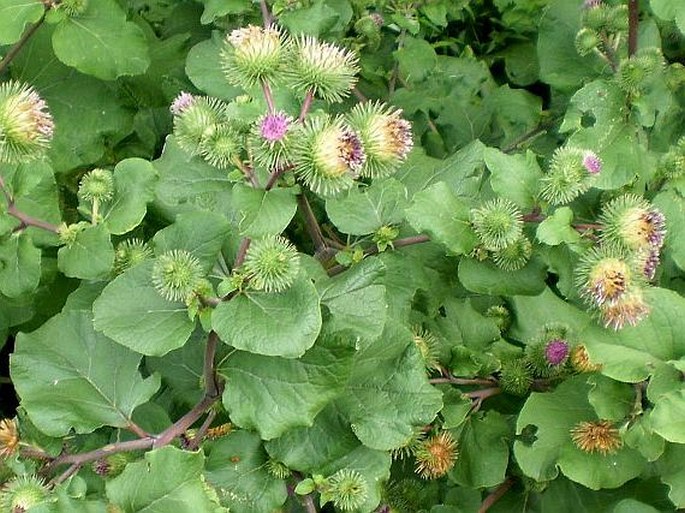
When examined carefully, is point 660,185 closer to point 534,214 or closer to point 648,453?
point 534,214

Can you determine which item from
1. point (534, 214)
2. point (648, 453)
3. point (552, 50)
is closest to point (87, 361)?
point (534, 214)

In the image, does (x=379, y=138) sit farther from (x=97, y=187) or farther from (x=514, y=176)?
(x=97, y=187)

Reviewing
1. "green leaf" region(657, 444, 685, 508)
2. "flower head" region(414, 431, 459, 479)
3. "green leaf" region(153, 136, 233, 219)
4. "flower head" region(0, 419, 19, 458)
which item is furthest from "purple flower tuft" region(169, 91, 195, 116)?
"green leaf" region(657, 444, 685, 508)

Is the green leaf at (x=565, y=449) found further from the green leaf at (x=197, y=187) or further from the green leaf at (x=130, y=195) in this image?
the green leaf at (x=130, y=195)

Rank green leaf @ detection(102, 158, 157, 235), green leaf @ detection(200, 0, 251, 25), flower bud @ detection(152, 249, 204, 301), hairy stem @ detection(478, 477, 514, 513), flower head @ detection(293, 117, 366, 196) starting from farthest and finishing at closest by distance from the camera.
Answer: green leaf @ detection(200, 0, 251, 25) → hairy stem @ detection(478, 477, 514, 513) → green leaf @ detection(102, 158, 157, 235) → flower bud @ detection(152, 249, 204, 301) → flower head @ detection(293, 117, 366, 196)

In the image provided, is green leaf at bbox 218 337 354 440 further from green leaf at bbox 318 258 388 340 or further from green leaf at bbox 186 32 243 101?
green leaf at bbox 186 32 243 101

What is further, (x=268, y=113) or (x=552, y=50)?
(x=552, y=50)

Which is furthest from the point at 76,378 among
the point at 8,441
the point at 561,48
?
the point at 561,48
